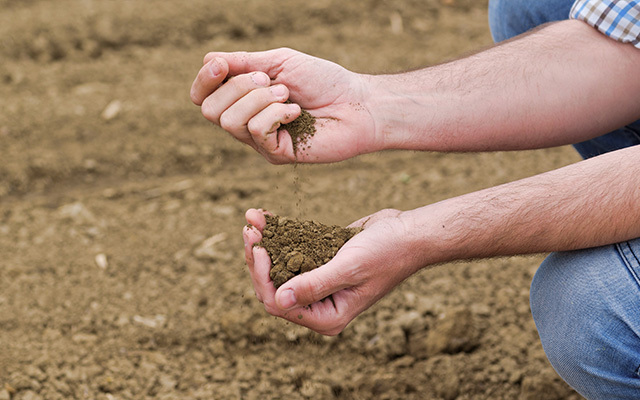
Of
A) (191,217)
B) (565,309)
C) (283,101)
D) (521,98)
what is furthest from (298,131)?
(191,217)

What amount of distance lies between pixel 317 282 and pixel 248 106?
40 centimetres

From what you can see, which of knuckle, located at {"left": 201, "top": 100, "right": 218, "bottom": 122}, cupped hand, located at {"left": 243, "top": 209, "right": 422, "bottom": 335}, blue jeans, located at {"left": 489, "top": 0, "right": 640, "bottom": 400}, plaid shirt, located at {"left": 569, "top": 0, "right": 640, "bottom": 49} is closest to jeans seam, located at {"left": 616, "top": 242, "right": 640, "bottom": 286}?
blue jeans, located at {"left": 489, "top": 0, "right": 640, "bottom": 400}

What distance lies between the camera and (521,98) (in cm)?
157

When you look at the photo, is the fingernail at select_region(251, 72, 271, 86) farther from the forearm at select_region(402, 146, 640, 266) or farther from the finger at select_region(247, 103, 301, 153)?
the forearm at select_region(402, 146, 640, 266)

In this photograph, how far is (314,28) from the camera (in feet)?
10.8

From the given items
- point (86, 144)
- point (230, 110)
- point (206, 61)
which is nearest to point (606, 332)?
point (230, 110)

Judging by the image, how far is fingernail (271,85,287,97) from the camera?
1.41 metres

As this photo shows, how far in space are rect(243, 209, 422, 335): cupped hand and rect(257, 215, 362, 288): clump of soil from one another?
0.03 m

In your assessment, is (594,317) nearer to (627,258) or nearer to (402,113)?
(627,258)

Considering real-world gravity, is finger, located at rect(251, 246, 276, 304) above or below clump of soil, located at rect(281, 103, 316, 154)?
below

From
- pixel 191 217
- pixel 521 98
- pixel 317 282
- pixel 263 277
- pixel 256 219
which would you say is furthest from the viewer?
pixel 191 217

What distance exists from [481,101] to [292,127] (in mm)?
453

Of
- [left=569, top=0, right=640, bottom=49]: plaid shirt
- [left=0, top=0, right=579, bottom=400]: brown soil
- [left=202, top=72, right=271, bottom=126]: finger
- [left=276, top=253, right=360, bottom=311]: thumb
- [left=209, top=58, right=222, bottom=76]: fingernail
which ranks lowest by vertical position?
[left=0, top=0, right=579, bottom=400]: brown soil

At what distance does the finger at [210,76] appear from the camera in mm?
1386
